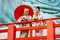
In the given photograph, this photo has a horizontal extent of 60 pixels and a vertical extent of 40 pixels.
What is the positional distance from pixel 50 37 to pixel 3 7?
2.21 metres

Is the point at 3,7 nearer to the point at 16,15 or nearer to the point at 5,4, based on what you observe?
the point at 5,4

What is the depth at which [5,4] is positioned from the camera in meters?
5.27

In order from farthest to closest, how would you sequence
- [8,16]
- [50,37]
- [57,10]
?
[8,16]
[57,10]
[50,37]

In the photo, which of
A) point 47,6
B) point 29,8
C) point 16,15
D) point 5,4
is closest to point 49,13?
point 47,6

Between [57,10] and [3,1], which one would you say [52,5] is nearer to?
[57,10]

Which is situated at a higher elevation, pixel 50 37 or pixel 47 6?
pixel 47 6

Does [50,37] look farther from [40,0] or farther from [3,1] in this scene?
[3,1]

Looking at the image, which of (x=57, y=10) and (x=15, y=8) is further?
(x=15, y=8)

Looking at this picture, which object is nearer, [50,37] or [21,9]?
[50,37]

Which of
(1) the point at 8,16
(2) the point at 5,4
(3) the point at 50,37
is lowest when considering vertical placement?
(3) the point at 50,37

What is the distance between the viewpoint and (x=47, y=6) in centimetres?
489

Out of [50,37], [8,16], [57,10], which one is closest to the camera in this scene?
[50,37]

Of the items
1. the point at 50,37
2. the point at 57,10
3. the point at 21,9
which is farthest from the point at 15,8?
the point at 50,37

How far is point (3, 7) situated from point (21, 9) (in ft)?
1.73
